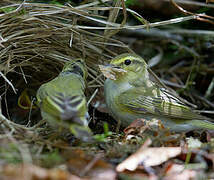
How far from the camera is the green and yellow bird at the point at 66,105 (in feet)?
8.85

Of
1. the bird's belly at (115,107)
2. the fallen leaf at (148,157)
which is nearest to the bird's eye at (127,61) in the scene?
the bird's belly at (115,107)

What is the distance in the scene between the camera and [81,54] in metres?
4.45

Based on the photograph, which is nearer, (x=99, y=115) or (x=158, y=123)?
(x=158, y=123)

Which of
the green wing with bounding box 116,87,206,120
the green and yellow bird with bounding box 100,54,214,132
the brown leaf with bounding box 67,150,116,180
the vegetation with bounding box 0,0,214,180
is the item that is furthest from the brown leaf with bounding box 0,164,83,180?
the green wing with bounding box 116,87,206,120

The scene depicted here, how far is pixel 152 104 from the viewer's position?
3887 mm

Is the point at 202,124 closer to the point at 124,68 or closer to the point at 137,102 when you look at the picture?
the point at 137,102

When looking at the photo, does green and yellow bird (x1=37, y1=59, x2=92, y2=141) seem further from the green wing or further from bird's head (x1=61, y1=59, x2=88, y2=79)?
the green wing

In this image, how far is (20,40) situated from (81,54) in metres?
0.85

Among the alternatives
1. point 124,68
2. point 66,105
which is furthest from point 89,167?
point 124,68

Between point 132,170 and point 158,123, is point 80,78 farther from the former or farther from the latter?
point 132,170

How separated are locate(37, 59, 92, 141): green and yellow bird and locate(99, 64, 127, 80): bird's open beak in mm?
298

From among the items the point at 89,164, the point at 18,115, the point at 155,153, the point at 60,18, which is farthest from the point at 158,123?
the point at 18,115

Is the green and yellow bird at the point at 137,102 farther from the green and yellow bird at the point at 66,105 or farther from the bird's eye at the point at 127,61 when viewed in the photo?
the green and yellow bird at the point at 66,105

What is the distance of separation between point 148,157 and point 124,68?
158 cm
